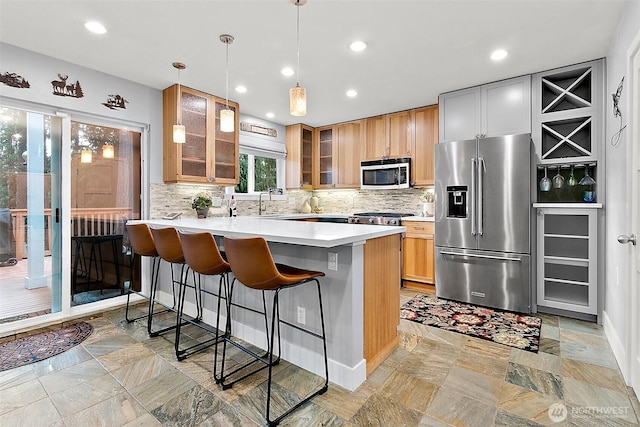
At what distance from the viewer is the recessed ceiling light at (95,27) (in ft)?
8.14

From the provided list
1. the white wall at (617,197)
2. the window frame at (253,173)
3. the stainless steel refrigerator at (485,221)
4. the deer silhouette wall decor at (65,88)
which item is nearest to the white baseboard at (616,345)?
the white wall at (617,197)

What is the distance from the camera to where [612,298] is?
2695 mm

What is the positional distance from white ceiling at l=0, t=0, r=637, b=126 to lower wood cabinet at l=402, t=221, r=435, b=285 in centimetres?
172

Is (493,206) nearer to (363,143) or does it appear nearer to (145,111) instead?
(363,143)

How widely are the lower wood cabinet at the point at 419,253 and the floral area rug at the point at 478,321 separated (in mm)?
448

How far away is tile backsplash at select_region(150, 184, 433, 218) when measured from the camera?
393 centimetres

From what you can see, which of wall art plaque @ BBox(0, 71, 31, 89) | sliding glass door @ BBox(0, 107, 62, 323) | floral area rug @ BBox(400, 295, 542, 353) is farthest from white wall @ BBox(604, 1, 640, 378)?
sliding glass door @ BBox(0, 107, 62, 323)

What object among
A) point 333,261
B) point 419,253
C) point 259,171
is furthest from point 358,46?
point 259,171

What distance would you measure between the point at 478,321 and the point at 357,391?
174 cm

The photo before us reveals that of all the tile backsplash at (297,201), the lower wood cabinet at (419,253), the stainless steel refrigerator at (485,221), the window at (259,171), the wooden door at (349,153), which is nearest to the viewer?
the stainless steel refrigerator at (485,221)

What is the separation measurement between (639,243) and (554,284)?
186cm

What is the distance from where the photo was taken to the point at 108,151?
361cm

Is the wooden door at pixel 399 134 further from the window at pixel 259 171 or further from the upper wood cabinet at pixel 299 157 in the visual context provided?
the window at pixel 259 171

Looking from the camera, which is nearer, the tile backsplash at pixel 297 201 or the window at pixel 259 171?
the tile backsplash at pixel 297 201
